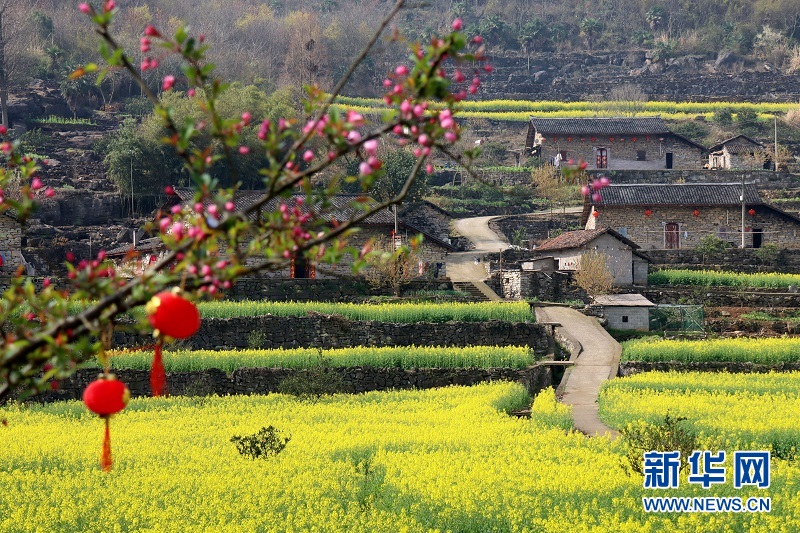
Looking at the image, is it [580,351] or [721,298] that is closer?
[580,351]

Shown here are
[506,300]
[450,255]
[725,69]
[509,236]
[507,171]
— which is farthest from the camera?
[725,69]

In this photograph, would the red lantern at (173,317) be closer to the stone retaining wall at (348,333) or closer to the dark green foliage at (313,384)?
the dark green foliage at (313,384)

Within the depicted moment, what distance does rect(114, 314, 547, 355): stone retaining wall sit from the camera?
39062mm

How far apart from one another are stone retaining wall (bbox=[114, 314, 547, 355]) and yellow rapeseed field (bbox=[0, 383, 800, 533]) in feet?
35.7

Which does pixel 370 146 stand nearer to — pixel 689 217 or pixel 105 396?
pixel 105 396

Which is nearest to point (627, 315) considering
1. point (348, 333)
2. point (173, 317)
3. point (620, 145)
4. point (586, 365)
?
point (586, 365)

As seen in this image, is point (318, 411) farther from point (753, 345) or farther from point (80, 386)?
point (753, 345)

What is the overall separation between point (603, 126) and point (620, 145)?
1.60 metres

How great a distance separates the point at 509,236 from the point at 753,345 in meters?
24.3

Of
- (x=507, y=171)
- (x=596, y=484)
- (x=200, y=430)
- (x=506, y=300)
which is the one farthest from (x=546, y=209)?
(x=596, y=484)

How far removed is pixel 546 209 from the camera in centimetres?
6656

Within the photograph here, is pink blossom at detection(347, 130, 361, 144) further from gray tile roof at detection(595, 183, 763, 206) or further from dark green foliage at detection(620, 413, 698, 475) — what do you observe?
gray tile roof at detection(595, 183, 763, 206)

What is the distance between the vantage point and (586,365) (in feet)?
116

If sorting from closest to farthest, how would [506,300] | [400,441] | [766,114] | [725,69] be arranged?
1. [400,441]
2. [506,300]
3. [766,114]
4. [725,69]
